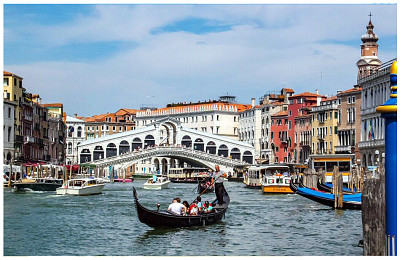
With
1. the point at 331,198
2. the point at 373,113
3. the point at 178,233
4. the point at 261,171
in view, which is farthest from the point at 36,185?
the point at 178,233

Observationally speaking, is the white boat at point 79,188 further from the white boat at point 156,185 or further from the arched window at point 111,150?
the arched window at point 111,150

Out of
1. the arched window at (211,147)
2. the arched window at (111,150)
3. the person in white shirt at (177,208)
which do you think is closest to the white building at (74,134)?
the arched window at (111,150)

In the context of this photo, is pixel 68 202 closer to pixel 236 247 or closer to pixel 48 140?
pixel 236 247

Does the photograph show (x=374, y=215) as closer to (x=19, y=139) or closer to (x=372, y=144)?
(x=372, y=144)

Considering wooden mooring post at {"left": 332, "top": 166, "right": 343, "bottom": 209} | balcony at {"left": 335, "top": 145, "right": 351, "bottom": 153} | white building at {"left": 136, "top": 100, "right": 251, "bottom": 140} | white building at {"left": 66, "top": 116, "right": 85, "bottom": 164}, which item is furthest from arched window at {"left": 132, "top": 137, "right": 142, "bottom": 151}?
wooden mooring post at {"left": 332, "top": 166, "right": 343, "bottom": 209}

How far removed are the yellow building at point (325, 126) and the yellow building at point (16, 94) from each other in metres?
12.7

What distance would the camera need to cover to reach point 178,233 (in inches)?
411

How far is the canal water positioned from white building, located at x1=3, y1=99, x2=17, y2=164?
40.9ft

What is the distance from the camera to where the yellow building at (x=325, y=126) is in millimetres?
33531

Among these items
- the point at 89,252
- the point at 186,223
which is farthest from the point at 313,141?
the point at 89,252

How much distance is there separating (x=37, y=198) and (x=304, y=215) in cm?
730

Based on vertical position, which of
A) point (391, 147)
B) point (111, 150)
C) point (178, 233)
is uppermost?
point (111, 150)

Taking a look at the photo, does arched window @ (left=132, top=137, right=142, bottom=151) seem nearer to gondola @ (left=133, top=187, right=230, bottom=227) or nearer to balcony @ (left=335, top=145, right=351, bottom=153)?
balcony @ (left=335, top=145, right=351, bottom=153)

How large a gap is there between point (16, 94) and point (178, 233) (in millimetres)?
20714
